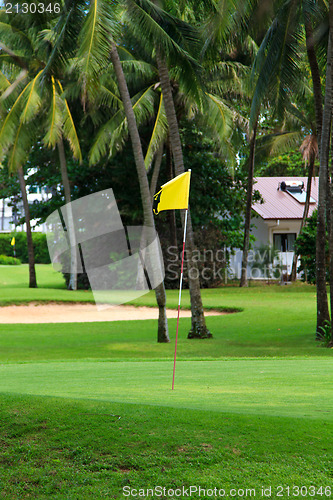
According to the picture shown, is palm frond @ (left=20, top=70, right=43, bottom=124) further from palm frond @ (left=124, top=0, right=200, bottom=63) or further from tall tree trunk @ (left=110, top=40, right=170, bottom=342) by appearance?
palm frond @ (left=124, top=0, right=200, bottom=63)

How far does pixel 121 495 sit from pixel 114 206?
29.4m

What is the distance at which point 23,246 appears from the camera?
175 ft

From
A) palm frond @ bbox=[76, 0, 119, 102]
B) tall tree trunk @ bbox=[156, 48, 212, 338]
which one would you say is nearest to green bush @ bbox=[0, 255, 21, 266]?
tall tree trunk @ bbox=[156, 48, 212, 338]

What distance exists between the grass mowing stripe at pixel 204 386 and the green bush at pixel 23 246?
135ft

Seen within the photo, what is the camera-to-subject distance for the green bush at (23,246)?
51.5 metres

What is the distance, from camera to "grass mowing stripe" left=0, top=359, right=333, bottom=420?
20.8 feet

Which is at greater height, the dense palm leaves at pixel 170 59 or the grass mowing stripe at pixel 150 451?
the dense palm leaves at pixel 170 59

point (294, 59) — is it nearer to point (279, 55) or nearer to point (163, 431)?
point (279, 55)

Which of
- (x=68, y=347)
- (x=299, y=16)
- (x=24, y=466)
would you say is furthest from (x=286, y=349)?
(x=24, y=466)

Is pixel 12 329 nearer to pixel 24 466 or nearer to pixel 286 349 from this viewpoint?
pixel 286 349

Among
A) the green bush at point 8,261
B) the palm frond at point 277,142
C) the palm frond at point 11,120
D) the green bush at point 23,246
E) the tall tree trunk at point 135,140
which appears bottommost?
the green bush at point 8,261

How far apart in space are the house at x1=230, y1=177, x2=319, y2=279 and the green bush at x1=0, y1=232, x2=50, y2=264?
18.8 m

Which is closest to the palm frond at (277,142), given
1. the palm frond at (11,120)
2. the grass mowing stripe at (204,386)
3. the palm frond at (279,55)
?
the palm frond at (11,120)

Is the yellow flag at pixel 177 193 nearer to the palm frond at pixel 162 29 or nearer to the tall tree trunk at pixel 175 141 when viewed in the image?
the palm frond at pixel 162 29
